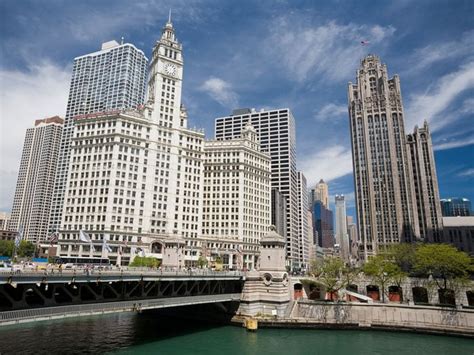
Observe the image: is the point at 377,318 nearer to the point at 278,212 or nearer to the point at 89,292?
the point at 89,292

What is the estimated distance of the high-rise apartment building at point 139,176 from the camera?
119 meters

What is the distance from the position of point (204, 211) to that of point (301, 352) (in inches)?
4013

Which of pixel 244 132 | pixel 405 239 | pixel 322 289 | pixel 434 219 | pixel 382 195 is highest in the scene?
pixel 244 132

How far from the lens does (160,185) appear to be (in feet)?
428

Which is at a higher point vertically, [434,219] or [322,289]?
[434,219]

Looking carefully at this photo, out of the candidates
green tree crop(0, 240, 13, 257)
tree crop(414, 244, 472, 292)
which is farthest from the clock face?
tree crop(414, 244, 472, 292)

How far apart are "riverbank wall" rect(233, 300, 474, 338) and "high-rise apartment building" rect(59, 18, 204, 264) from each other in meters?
57.0

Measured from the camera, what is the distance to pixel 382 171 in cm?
18412

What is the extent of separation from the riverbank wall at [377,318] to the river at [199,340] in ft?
6.65

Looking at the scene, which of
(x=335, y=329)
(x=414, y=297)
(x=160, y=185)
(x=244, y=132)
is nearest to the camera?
(x=335, y=329)

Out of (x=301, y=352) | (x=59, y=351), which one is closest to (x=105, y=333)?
(x=59, y=351)

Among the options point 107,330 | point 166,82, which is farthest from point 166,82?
point 107,330

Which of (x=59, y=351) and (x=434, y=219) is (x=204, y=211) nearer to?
(x=59, y=351)

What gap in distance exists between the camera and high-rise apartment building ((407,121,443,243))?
17644cm
